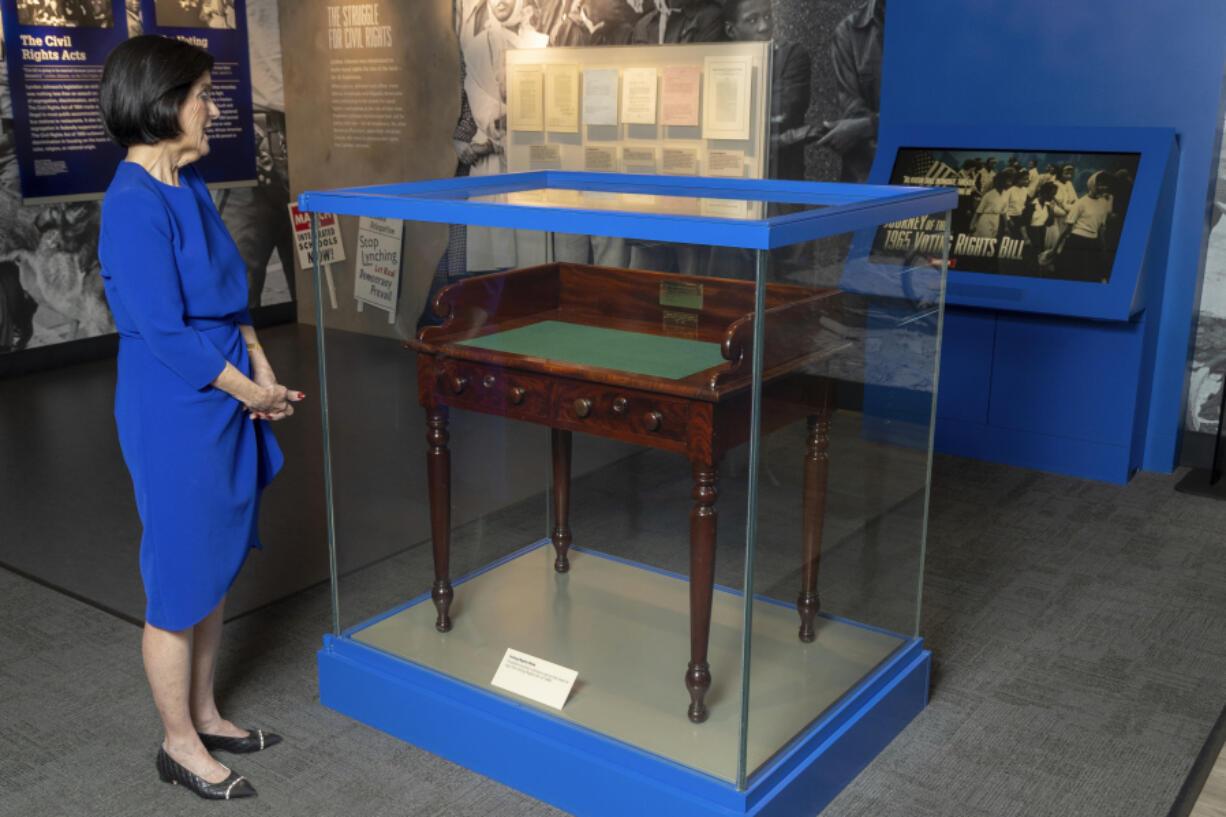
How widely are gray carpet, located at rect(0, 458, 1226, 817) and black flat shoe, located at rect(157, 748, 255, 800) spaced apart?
28 mm

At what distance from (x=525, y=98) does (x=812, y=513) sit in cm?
432

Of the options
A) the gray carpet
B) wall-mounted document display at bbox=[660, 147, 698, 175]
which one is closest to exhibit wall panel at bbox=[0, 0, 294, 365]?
wall-mounted document display at bbox=[660, 147, 698, 175]

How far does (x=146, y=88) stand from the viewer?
7.52 feet

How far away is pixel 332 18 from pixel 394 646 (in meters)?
5.46

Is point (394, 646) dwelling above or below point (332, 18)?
below

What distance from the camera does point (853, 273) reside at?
2.35m

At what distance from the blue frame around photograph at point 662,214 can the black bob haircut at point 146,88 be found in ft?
1.17

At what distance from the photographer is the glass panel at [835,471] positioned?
2.23 meters

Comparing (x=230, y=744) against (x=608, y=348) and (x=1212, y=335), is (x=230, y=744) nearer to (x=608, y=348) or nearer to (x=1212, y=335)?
(x=608, y=348)

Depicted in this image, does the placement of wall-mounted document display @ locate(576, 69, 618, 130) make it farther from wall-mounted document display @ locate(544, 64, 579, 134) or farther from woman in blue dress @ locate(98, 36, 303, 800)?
woman in blue dress @ locate(98, 36, 303, 800)

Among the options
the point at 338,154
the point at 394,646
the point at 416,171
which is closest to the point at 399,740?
the point at 394,646

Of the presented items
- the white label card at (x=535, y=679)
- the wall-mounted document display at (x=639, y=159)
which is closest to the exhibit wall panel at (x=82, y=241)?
the wall-mounted document display at (x=639, y=159)

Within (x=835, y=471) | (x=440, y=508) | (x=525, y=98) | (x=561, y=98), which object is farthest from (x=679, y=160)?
(x=835, y=471)

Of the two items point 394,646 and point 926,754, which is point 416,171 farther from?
point 926,754
